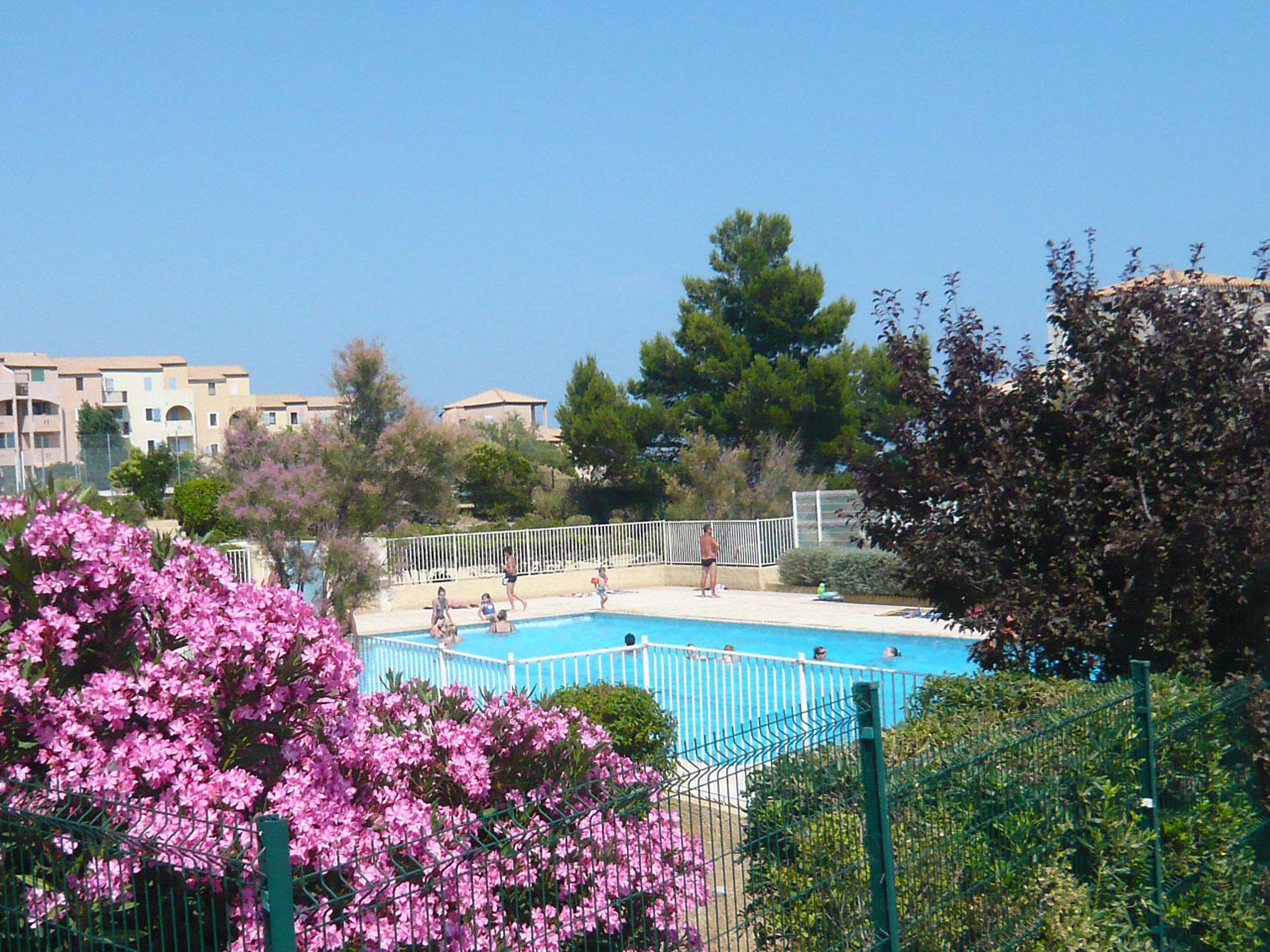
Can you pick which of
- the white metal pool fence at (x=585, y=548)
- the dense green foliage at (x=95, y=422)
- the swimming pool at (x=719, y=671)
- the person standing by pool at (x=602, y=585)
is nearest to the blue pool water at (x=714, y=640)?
the swimming pool at (x=719, y=671)

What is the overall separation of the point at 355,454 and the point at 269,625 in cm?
2267

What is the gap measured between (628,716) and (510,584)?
16.9 meters

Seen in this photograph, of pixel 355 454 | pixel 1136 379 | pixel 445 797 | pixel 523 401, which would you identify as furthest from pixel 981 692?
pixel 523 401

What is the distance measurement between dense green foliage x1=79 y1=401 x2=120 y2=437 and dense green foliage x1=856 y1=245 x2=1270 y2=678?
72583 mm

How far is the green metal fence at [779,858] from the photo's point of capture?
2984 millimetres

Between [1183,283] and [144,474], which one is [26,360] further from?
[1183,283]

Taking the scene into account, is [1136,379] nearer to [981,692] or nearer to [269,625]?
[981,692]

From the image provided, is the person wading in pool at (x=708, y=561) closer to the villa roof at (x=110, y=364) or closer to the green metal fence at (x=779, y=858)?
the green metal fence at (x=779, y=858)

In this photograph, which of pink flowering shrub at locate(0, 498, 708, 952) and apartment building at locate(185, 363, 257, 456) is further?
apartment building at locate(185, 363, 257, 456)

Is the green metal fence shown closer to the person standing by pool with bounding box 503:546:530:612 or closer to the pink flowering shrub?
the pink flowering shrub

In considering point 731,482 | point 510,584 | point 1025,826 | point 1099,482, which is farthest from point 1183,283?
point 731,482

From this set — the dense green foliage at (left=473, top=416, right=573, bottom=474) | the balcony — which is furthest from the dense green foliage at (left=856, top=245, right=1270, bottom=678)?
the balcony

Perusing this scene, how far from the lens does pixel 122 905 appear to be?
3.06m

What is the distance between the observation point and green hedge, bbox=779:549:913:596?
23.5 m
